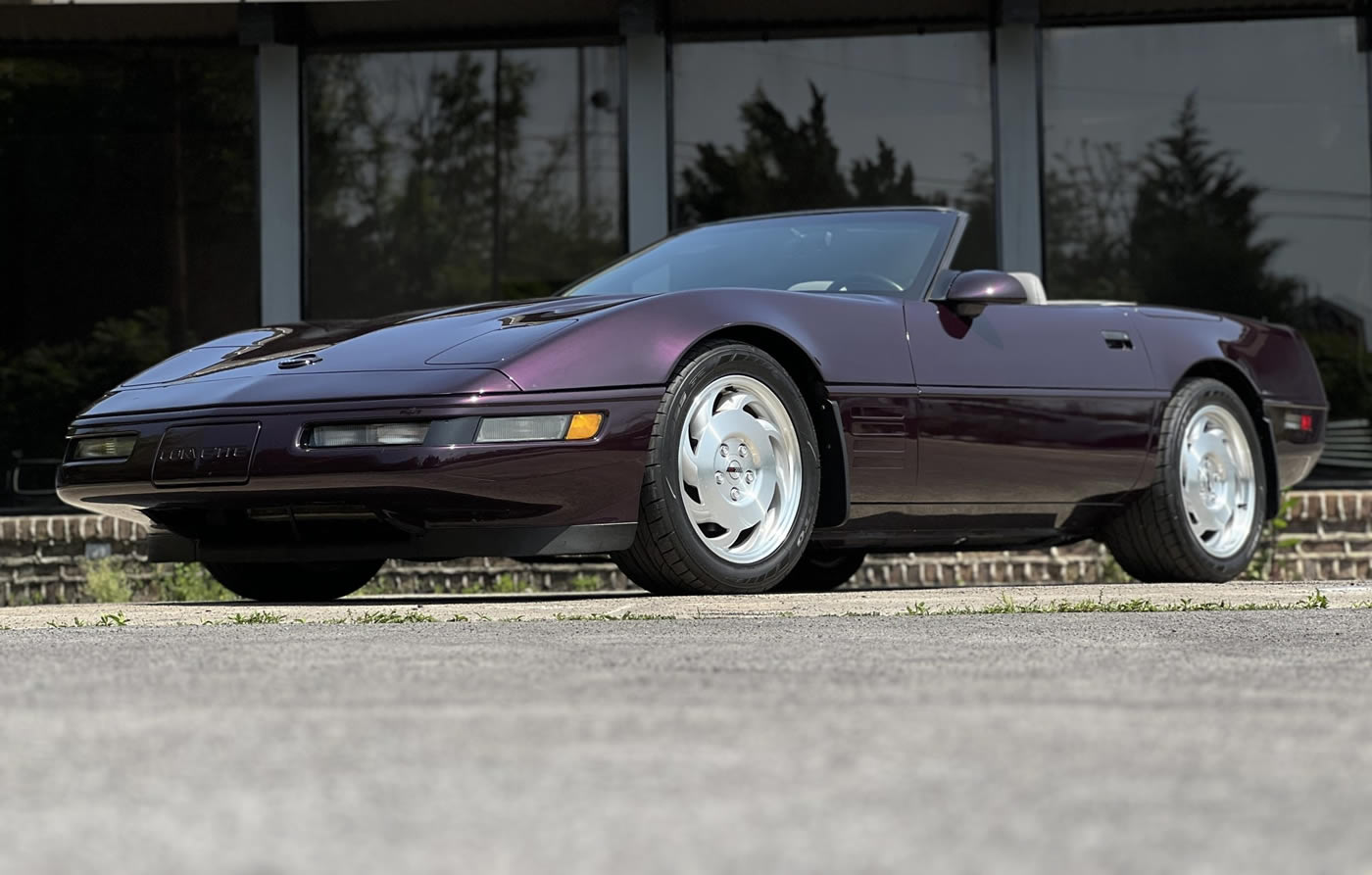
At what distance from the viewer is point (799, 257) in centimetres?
604

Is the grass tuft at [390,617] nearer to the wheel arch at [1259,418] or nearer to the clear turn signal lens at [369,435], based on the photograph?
the clear turn signal lens at [369,435]

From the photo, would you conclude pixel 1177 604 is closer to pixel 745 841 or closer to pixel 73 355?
pixel 745 841

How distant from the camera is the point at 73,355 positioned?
11.0 meters

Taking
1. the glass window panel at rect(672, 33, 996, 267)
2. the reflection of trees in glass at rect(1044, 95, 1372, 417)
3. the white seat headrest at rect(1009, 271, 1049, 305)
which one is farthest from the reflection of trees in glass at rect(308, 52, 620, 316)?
the white seat headrest at rect(1009, 271, 1049, 305)

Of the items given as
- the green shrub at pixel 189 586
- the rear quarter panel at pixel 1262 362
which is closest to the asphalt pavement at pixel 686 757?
the rear quarter panel at pixel 1262 362

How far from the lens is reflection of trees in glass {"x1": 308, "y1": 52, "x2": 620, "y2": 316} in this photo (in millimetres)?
11055

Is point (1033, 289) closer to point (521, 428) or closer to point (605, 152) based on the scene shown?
point (521, 428)

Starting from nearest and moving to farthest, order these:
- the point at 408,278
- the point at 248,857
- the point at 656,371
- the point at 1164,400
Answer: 1. the point at 248,857
2. the point at 656,371
3. the point at 1164,400
4. the point at 408,278

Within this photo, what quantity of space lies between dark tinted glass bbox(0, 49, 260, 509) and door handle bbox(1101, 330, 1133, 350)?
6.01 metres

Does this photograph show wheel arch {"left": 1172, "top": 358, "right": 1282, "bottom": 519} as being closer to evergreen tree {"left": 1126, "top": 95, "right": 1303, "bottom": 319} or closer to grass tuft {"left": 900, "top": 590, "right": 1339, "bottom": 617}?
grass tuft {"left": 900, "top": 590, "right": 1339, "bottom": 617}

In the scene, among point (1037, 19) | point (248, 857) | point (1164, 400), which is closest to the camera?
point (248, 857)

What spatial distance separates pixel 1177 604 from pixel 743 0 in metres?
6.81

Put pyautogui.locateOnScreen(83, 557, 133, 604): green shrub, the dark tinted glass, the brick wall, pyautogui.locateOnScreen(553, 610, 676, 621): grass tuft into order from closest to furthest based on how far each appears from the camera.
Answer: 1. pyautogui.locateOnScreen(553, 610, 676, 621): grass tuft
2. pyautogui.locateOnScreen(83, 557, 133, 604): green shrub
3. the brick wall
4. the dark tinted glass

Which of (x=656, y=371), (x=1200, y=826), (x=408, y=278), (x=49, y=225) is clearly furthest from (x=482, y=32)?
(x=1200, y=826)
